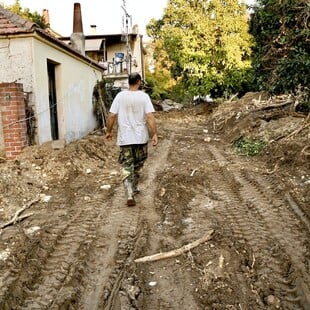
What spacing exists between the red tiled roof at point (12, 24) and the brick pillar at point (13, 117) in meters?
1.14

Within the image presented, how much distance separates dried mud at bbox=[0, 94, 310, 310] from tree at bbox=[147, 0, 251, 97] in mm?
17149

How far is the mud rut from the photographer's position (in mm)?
3150

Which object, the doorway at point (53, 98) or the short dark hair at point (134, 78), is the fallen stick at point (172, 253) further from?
the doorway at point (53, 98)

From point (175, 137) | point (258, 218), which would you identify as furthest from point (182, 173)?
point (175, 137)

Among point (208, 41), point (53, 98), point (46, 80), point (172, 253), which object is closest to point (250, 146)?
point (53, 98)

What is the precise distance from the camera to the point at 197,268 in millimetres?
3592

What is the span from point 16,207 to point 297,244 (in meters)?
3.83

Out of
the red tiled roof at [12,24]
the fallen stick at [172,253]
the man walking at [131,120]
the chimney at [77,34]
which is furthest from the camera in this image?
the chimney at [77,34]

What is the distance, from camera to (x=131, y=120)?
563 centimetres

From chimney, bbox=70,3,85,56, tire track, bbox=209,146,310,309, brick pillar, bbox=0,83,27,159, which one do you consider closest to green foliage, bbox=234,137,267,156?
tire track, bbox=209,146,310,309

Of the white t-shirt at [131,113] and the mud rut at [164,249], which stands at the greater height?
the white t-shirt at [131,113]

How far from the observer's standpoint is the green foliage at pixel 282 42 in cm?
587

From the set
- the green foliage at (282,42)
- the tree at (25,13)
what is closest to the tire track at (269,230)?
the green foliage at (282,42)

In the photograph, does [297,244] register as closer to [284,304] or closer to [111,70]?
[284,304]
